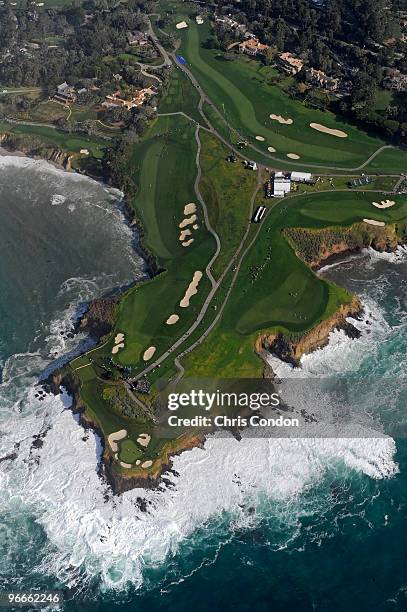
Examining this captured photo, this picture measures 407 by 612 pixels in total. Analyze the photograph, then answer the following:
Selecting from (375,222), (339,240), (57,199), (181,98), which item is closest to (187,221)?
(339,240)

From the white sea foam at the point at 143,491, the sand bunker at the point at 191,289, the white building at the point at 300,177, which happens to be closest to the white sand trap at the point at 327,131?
the white building at the point at 300,177

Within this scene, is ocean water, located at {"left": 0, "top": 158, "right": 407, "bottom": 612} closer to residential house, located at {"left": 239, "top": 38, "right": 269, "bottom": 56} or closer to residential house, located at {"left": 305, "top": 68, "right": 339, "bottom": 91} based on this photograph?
residential house, located at {"left": 305, "top": 68, "right": 339, "bottom": 91}

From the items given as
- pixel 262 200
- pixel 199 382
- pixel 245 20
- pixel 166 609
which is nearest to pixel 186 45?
pixel 245 20

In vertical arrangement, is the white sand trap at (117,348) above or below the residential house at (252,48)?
below

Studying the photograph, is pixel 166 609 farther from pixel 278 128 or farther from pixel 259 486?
pixel 278 128

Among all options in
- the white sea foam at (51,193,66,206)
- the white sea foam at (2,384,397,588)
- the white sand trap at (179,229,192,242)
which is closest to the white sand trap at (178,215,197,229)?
the white sand trap at (179,229,192,242)

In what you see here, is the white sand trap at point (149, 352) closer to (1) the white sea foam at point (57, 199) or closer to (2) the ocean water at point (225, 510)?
(2) the ocean water at point (225, 510)

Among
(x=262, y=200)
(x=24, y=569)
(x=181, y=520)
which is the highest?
(x=262, y=200)
